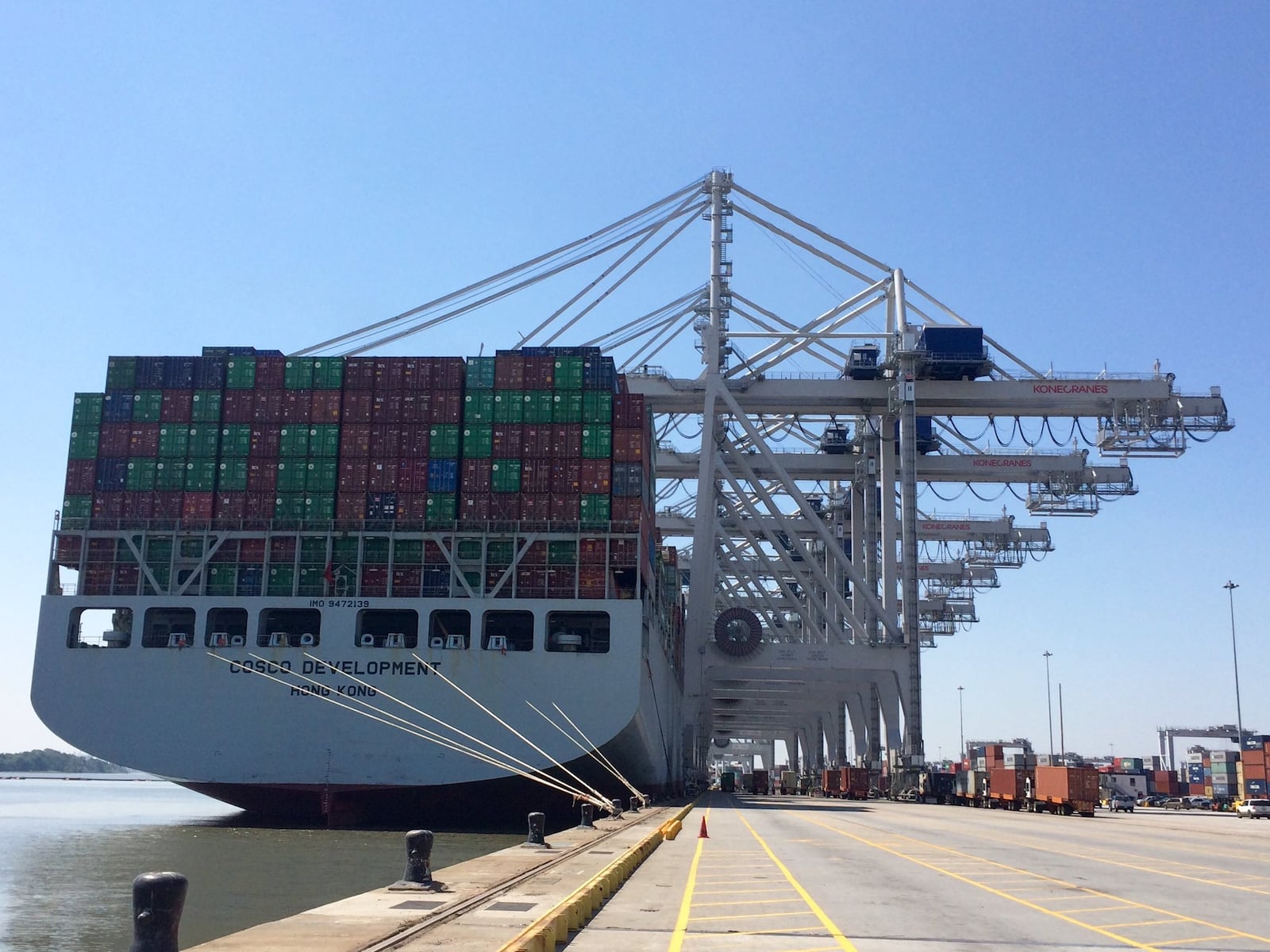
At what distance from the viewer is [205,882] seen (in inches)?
907

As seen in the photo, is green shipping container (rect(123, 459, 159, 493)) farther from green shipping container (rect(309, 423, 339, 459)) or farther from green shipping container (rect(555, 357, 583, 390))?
green shipping container (rect(555, 357, 583, 390))

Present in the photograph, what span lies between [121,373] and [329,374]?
7951mm

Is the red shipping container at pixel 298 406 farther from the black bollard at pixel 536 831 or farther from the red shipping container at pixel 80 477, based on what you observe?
the black bollard at pixel 536 831

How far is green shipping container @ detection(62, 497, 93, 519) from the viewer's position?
4216cm

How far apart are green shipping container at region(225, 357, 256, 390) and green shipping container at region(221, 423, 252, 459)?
1.62 meters

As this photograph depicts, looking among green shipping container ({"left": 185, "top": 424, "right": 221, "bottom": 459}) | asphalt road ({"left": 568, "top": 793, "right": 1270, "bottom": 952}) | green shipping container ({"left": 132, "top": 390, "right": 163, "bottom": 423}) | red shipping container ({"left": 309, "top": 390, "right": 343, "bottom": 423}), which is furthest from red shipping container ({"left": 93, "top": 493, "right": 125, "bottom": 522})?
asphalt road ({"left": 568, "top": 793, "right": 1270, "bottom": 952})

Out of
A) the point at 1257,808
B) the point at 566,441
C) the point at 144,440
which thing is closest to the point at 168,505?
the point at 144,440

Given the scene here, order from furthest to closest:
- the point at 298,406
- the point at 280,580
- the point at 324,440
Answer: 1. the point at 298,406
2. the point at 324,440
3. the point at 280,580

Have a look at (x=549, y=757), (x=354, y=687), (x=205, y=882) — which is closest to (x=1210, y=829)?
(x=549, y=757)

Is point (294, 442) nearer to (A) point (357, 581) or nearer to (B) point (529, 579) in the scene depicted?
(A) point (357, 581)

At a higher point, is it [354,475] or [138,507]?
[354,475]

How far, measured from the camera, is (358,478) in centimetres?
4194

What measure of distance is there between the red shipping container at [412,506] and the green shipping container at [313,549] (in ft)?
9.28

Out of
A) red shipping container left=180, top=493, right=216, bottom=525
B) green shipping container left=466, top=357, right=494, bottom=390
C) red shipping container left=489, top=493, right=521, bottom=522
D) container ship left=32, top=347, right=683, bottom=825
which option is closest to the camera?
container ship left=32, top=347, right=683, bottom=825
